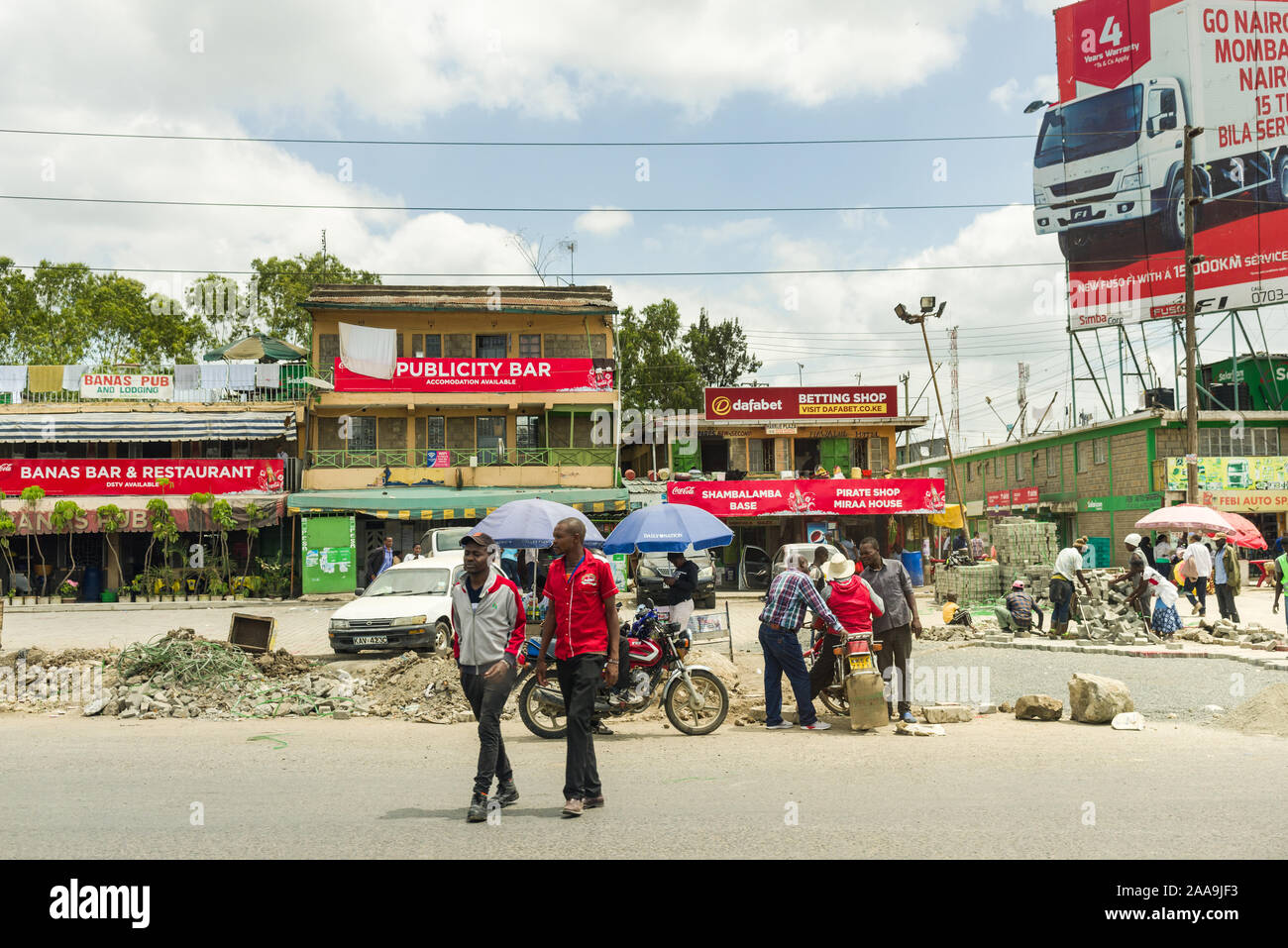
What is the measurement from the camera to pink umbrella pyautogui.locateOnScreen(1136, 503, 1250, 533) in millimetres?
18500

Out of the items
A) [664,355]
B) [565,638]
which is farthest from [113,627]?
[664,355]

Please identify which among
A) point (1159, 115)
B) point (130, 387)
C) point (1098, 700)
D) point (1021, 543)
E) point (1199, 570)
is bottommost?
point (1098, 700)

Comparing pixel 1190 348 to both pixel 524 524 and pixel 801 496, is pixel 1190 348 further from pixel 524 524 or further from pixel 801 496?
pixel 524 524

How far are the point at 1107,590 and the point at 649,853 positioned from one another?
15.1 meters

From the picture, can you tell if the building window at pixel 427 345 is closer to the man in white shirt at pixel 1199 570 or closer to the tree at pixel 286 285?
the tree at pixel 286 285

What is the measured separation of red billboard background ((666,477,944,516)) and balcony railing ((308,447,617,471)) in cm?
371

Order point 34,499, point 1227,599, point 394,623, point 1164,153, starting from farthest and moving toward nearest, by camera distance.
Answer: point 1164,153, point 34,499, point 1227,599, point 394,623

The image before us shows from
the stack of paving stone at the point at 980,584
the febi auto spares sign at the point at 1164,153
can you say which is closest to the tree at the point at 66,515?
the stack of paving stone at the point at 980,584

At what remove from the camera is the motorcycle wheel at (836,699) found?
10242mm

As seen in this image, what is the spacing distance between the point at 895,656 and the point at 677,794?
4083mm

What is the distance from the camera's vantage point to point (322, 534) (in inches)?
1219

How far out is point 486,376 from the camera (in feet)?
118

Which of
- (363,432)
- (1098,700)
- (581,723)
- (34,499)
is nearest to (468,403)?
(363,432)
